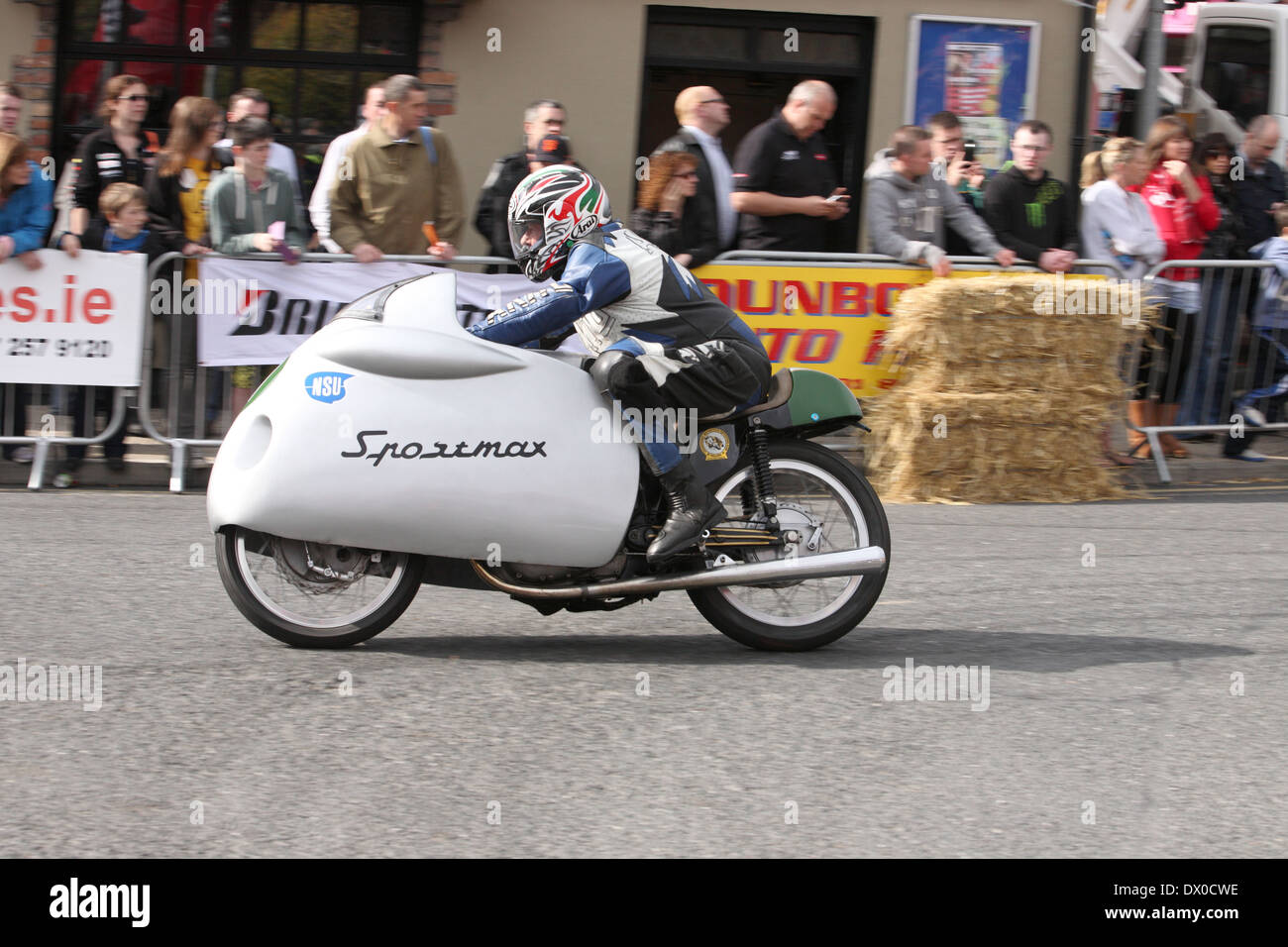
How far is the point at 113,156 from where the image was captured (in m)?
9.34

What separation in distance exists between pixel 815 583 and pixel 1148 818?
1.81m

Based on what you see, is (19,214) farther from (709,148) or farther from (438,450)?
(438,450)

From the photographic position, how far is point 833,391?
5805 millimetres

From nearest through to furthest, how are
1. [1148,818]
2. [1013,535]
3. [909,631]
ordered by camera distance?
[1148,818] → [909,631] → [1013,535]

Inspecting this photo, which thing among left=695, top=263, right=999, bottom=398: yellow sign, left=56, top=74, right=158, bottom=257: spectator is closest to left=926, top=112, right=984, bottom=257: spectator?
left=695, top=263, right=999, bottom=398: yellow sign

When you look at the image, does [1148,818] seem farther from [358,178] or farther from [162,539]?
[358,178]

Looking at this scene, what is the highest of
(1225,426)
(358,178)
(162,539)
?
(358,178)

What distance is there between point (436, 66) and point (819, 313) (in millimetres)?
4893

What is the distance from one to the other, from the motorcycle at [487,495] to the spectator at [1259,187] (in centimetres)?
726

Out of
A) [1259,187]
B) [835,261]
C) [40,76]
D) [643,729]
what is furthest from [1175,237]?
[40,76]

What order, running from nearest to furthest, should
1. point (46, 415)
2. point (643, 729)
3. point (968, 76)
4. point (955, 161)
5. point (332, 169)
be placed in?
point (643, 729) → point (46, 415) → point (332, 169) → point (955, 161) → point (968, 76)

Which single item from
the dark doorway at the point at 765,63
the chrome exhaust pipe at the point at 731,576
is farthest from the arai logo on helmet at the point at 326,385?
the dark doorway at the point at 765,63
